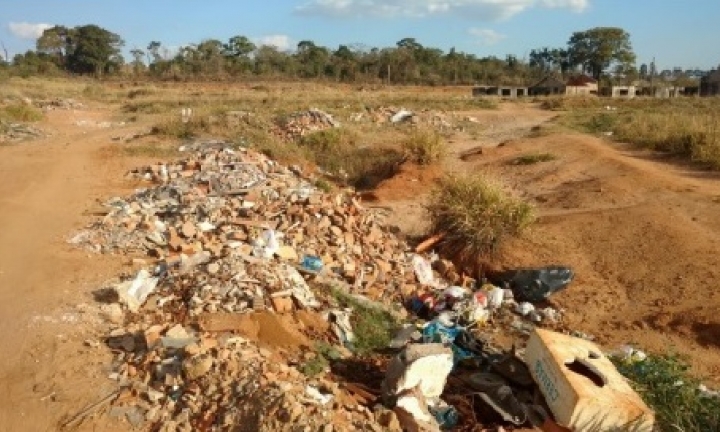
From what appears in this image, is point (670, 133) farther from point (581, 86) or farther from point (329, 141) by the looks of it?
point (581, 86)

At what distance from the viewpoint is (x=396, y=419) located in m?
3.41

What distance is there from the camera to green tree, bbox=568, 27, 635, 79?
2026 inches

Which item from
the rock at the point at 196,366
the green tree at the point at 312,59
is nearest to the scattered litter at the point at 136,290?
the rock at the point at 196,366

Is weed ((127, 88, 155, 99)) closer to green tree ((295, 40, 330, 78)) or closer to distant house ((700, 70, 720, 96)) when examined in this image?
green tree ((295, 40, 330, 78))

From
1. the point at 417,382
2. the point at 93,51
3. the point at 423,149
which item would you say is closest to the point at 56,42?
the point at 93,51

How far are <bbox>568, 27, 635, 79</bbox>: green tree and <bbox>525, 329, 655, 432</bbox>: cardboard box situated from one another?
52.8 m

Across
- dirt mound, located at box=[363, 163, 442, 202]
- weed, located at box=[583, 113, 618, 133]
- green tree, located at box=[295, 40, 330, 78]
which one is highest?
green tree, located at box=[295, 40, 330, 78]

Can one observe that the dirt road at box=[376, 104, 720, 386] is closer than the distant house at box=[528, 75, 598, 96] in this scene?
Yes

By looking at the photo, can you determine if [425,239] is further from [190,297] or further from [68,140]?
[68,140]

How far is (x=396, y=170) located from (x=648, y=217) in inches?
180

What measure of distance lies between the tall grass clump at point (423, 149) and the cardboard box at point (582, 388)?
755 centimetres

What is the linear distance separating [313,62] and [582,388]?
51785 mm

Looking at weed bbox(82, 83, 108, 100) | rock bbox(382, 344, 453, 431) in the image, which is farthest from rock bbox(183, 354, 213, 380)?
weed bbox(82, 83, 108, 100)

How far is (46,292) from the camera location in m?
5.41
